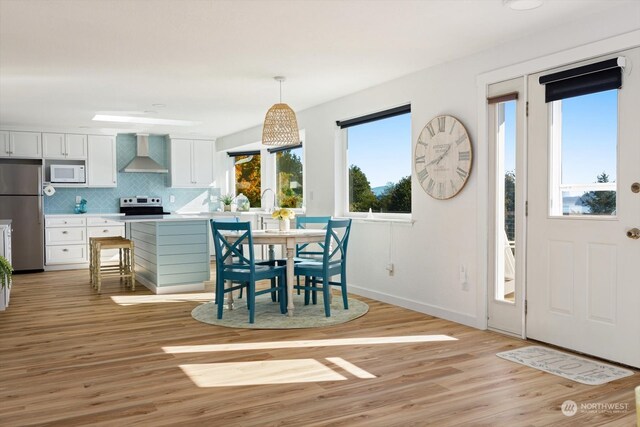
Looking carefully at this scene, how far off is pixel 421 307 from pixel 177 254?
2.90m

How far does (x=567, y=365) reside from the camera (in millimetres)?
3365

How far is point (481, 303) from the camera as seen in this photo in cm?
434

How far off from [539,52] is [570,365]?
2.16 meters

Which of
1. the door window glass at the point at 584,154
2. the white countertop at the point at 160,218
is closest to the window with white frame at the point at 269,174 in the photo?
the white countertop at the point at 160,218

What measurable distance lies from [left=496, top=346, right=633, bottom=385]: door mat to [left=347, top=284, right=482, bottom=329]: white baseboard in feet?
2.46

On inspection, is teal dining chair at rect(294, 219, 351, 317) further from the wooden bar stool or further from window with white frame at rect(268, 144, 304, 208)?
window with white frame at rect(268, 144, 304, 208)

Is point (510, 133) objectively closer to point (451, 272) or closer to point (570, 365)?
point (451, 272)

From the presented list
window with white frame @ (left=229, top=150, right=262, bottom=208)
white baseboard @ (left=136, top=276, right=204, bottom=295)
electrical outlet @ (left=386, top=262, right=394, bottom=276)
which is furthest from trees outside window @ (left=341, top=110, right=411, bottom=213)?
window with white frame @ (left=229, top=150, right=262, bottom=208)

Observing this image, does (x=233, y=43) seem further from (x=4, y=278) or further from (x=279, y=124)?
(x=4, y=278)

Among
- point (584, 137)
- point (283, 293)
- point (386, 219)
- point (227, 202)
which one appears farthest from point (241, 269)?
point (227, 202)

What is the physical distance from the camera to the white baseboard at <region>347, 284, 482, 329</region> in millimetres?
4492

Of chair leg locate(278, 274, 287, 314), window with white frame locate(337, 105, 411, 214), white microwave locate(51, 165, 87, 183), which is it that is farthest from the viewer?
white microwave locate(51, 165, 87, 183)

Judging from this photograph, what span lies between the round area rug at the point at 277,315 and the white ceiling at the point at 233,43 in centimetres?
222

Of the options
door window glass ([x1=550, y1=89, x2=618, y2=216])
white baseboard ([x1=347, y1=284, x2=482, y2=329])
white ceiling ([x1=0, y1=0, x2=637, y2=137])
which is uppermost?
white ceiling ([x1=0, y1=0, x2=637, y2=137])
